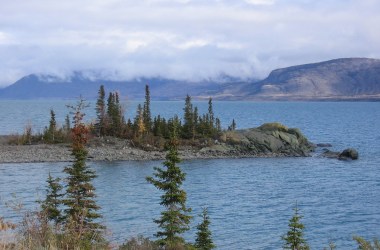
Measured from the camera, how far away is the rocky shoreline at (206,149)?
71375mm

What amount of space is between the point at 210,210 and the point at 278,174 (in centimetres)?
2262

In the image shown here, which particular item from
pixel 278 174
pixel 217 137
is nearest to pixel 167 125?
pixel 217 137

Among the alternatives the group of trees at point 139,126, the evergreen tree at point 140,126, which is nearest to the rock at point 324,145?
the group of trees at point 139,126

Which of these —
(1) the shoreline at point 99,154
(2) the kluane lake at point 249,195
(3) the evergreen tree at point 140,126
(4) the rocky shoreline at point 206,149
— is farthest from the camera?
(3) the evergreen tree at point 140,126

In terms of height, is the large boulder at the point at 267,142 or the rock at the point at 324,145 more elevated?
the large boulder at the point at 267,142

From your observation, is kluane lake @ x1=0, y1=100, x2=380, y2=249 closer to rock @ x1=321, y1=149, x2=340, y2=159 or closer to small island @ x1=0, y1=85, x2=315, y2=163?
rock @ x1=321, y1=149, x2=340, y2=159

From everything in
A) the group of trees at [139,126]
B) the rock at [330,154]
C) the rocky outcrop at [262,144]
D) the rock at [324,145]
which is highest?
the group of trees at [139,126]

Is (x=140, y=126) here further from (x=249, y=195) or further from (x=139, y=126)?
(x=249, y=195)

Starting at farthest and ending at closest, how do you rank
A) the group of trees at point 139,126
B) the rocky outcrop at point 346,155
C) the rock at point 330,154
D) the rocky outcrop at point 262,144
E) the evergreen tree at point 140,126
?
the group of trees at point 139,126 < the evergreen tree at point 140,126 < the rocky outcrop at point 262,144 < the rock at point 330,154 < the rocky outcrop at point 346,155

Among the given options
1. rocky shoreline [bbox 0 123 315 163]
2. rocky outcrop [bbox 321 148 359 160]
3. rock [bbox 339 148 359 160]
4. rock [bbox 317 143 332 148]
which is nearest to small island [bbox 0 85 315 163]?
rocky shoreline [bbox 0 123 315 163]

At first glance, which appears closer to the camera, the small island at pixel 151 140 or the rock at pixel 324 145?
the small island at pixel 151 140

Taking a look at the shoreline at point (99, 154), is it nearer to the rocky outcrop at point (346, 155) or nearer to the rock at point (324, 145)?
the rocky outcrop at point (346, 155)

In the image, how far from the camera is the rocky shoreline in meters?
71.4

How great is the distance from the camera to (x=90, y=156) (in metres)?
71.9
